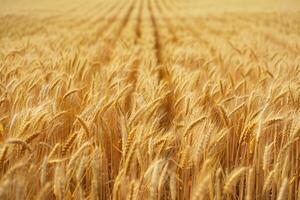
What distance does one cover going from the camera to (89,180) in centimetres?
154

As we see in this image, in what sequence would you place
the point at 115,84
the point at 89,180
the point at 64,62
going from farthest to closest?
the point at 64,62 → the point at 115,84 → the point at 89,180

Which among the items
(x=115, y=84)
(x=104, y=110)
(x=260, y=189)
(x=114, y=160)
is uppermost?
(x=115, y=84)

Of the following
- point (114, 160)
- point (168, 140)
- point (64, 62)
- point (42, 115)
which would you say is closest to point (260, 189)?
point (168, 140)

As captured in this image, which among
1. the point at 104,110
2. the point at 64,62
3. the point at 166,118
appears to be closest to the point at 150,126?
the point at 104,110

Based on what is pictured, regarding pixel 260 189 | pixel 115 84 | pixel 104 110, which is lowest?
pixel 260 189

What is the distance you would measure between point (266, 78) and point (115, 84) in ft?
4.24

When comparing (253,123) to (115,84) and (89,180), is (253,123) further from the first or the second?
(115,84)

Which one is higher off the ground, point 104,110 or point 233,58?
point 233,58

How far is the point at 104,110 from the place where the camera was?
189 cm

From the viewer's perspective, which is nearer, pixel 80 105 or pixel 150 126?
pixel 150 126

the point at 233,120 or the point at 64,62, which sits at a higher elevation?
the point at 64,62

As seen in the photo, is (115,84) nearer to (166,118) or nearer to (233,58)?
(166,118)

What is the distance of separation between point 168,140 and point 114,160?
1.07ft

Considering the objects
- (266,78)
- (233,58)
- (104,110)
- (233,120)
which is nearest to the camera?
(104,110)
